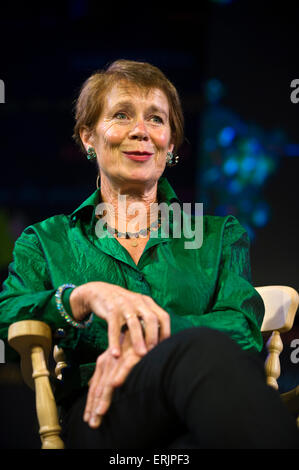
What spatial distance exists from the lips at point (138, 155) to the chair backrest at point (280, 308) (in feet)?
1.66

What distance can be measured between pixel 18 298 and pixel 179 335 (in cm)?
52

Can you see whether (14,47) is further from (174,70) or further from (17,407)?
(17,407)

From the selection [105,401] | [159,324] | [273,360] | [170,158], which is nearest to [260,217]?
[170,158]

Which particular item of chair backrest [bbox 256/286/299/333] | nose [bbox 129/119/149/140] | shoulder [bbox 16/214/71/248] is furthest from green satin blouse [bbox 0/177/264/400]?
nose [bbox 129/119/149/140]

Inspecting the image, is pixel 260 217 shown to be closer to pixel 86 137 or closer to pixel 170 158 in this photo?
pixel 170 158

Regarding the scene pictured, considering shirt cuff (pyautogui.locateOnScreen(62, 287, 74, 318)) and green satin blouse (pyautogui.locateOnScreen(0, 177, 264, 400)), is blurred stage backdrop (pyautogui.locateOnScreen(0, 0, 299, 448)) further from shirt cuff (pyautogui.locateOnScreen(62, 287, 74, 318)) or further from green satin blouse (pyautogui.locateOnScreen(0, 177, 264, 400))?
shirt cuff (pyautogui.locateOnScreen(62, 287, 74, 318))

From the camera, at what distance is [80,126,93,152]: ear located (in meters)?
1.89

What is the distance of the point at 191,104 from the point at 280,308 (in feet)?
6.19

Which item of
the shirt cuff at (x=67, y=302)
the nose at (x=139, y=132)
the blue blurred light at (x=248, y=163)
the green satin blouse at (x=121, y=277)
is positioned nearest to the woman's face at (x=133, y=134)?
the nose at (x=139, y=132)

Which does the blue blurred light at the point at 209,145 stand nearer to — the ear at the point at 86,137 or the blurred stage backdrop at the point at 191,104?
the blurred stage backdrop at the point at 191,104

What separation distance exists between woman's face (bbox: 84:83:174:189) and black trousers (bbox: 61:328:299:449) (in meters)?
0.71

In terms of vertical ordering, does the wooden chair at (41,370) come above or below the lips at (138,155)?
below

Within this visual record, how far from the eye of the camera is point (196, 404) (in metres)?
1.04

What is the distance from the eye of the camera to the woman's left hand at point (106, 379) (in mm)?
1188
